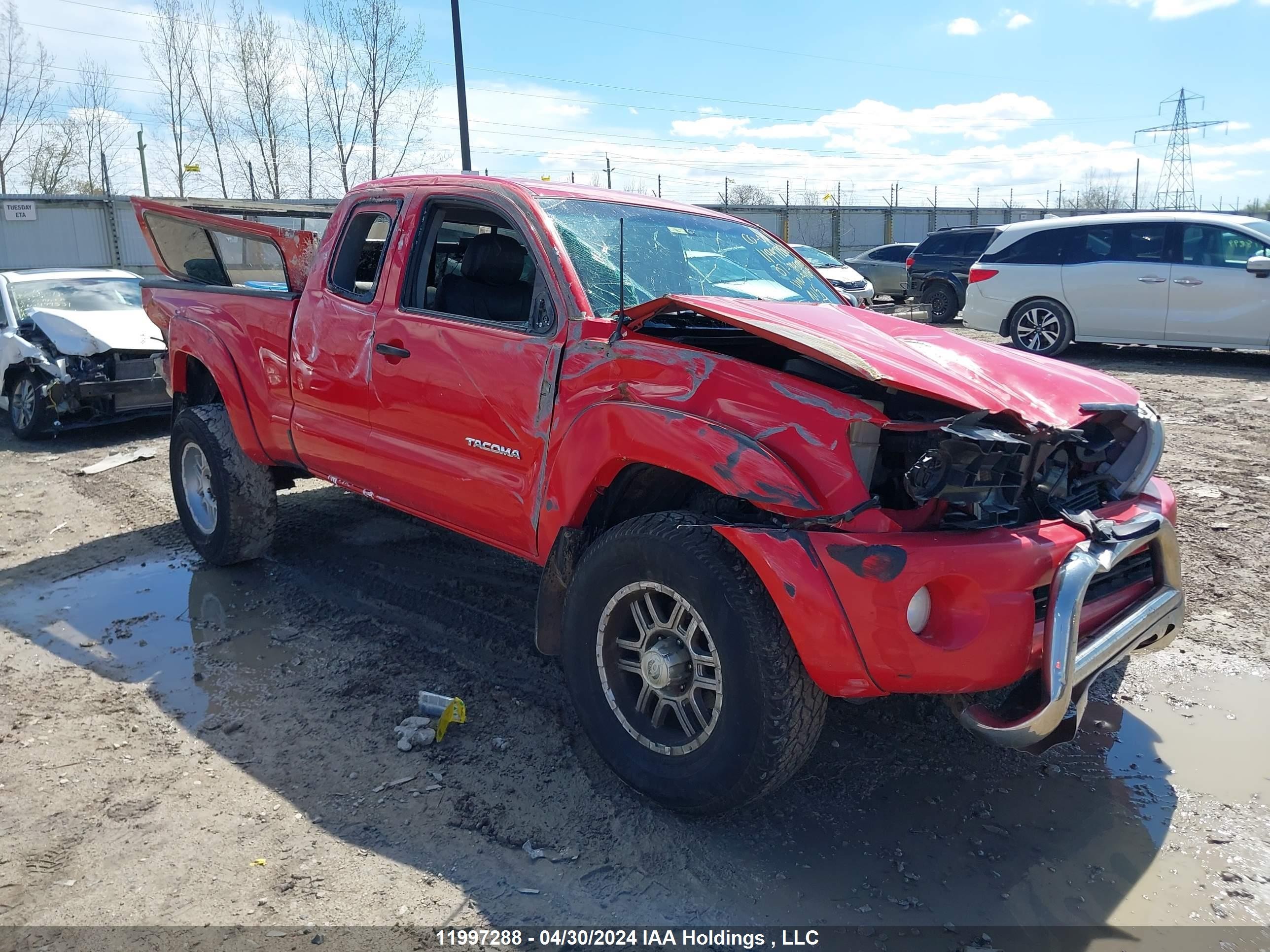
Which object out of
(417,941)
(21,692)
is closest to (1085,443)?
(417,941)

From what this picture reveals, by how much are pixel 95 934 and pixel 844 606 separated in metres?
2.23

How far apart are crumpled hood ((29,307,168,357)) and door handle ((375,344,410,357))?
5.33 metres

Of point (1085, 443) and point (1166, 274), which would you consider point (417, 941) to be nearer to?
point (1085, 443)

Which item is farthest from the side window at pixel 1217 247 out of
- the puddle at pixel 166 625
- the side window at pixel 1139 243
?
the puddle at pixel 166 625

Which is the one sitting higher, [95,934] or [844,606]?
[844,606]

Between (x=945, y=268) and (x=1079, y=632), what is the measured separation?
16.6 m

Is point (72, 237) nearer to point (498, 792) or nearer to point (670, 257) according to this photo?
point (670, 257)

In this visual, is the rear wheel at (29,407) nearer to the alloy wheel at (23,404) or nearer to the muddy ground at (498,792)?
the alloy wheel at (23,404)

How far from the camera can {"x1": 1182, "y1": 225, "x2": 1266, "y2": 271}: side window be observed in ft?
33.2

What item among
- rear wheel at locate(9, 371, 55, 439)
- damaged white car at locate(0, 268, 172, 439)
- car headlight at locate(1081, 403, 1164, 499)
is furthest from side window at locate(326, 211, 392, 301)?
rear wheel at locate(9, 371, 55, 439)

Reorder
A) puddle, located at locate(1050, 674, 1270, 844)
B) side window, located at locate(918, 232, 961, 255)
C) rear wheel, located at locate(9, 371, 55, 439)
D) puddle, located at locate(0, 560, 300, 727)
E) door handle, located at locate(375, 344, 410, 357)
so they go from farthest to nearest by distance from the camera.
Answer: side window, located at locate(918, 232, 961, 255)
rear wheel, located at locate(9, 371, 55, 439)
puddle, located at locate(0, 560, 300, 727)
door handle, located at locate(375, 344, 410, 357)
puddle, located at locate(1050, 674, 1270, 844)

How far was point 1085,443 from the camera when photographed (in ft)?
9.77

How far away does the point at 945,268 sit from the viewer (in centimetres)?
1798

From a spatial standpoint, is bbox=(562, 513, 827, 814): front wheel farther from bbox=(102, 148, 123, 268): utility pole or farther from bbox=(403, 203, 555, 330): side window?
bbox=(102, 148, 123, 268): utility pole
